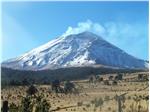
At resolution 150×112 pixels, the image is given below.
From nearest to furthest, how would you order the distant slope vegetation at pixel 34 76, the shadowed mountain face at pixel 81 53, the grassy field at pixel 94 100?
the grassy field at pixel 94 100
the distant slope vegetation at pixel 34 76
the shadowed mountain face at pixel 81 53

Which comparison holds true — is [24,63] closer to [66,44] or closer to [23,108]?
[66,44]

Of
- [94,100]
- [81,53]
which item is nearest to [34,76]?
[94,100]

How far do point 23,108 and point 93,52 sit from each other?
64699 millimetres

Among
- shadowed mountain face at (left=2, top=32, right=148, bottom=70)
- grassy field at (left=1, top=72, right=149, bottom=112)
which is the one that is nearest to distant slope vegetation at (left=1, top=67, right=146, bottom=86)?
grassy field at (left=1, top=72, right=149, bottom=112)

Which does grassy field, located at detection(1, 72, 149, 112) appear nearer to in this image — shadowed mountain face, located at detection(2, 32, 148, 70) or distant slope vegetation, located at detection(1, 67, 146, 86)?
distant slope vegetation, located at detection(1, 67, 146, 86)

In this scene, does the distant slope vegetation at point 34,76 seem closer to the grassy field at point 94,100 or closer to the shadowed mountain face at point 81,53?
the grassy field at point 94,100

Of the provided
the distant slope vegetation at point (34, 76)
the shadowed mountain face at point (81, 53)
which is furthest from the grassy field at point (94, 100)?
the shadowed mountain face at point (81, 53)

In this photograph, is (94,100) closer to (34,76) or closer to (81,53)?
(34,76)

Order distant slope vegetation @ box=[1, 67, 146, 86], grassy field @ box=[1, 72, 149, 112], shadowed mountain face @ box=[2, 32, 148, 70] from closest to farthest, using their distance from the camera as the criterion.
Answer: grassy field @ box=[1, 72, 149, 112], distant slope vegetation @ box=[1, 67, 146, 86], shadowed mountain face @ box=[2, 32, 148, 70]

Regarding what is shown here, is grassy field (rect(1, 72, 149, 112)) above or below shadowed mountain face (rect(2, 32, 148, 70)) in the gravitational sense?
below

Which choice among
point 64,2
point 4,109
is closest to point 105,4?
point 64,2

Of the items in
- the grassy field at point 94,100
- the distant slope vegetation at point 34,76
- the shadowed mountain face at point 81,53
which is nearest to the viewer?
the grassy field at point 94,100

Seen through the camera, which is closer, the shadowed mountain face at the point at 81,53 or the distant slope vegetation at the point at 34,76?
the distant slope vegetation at the point at 34,76

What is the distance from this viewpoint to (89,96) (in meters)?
17.4
